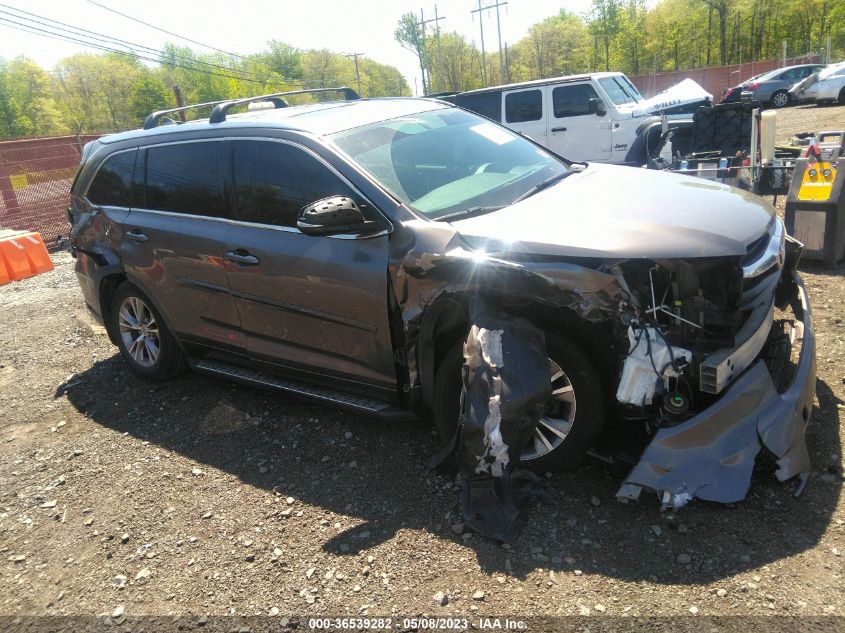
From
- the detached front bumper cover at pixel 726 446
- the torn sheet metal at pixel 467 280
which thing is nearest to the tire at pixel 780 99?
the detached front bumper cover at pixel 726 446

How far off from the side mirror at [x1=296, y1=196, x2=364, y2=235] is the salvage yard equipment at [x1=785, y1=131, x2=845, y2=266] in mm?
4470

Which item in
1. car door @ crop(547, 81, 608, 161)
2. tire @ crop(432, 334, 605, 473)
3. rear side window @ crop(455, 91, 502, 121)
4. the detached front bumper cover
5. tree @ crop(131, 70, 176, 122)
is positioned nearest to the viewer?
the detached front bumper cover

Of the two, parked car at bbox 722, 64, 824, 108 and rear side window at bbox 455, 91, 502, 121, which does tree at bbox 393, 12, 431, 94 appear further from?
rear side window at bbox 455, 91, 502, 121

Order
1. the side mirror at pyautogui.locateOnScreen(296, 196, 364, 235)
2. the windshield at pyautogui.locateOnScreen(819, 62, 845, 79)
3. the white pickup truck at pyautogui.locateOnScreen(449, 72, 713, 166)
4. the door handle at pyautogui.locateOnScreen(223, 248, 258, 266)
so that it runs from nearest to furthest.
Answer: the side mirror at pyautogui.locateOnScreen(296, 196, 364, 235) → the door handle at pyautogui.locateOnScreen(223, 248, 258, 266) → the white pickup truck at pyautogui.locateOnScreen(449, 72, 713, 166) → the windshield at pyautogui.locateOnScreen(819, 62, 845, 79)

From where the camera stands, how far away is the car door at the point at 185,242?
12.7 ft

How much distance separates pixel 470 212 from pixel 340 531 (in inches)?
67.0

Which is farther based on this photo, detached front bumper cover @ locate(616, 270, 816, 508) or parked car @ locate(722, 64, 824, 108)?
parked car @ locate(722, 64, 824, 108)

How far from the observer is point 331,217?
301 centimetres

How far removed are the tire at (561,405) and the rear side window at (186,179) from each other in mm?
1834

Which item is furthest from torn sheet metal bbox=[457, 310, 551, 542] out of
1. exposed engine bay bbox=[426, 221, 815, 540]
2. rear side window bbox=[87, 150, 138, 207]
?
rear side window bbox=[87, 150, 138, 207]

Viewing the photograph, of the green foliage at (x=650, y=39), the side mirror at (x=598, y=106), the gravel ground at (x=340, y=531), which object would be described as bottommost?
the gravel ground at (x=340, y=531)

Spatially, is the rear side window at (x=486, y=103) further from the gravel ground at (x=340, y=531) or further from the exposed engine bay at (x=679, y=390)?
the exposed engine bay at (x=679, y=390)

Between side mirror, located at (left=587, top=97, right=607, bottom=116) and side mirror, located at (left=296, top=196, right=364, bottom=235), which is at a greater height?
side mirror, located at (left=587, top=97, right=607, bottom=116)

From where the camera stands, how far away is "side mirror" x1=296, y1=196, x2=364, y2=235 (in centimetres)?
300
